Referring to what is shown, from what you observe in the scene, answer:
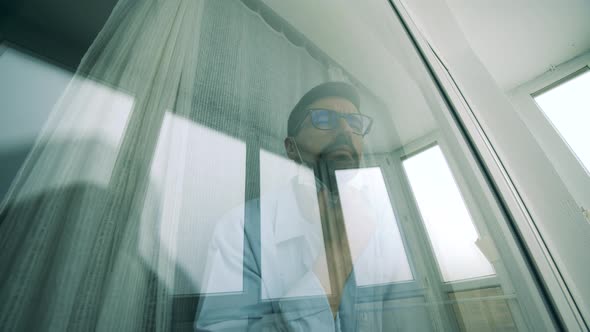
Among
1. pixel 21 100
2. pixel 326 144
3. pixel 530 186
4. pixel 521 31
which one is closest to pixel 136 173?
pixel 21 100

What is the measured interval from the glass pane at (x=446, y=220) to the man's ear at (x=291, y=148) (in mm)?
262

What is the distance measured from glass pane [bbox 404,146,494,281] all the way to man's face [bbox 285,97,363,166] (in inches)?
6.5

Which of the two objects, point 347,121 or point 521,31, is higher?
point 521,31

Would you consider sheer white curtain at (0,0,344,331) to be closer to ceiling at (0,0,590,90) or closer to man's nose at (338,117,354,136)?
man's nose at (338,117,354,136)

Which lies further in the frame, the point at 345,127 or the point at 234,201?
the point at 345,127

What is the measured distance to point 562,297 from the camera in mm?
270

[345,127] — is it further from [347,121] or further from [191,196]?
[191,196]

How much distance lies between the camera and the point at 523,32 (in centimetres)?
177

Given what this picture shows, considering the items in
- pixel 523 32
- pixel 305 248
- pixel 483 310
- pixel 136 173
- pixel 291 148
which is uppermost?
pixel 523 32

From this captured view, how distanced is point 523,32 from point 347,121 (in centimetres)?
229

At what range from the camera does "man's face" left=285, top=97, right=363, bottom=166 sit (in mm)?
540

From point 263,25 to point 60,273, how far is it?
0.83 m

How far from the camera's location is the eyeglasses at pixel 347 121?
593 mm

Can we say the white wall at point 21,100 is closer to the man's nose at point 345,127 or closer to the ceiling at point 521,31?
the ceiling at point 521,31
